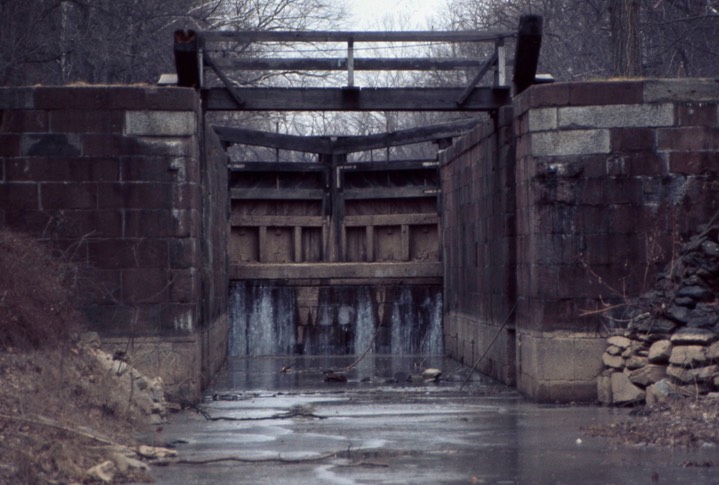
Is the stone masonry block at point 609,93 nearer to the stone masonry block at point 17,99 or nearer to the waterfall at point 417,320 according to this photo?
the stone masonry block at point 17,99

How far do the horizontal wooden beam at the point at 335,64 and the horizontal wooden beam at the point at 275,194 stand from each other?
8431mm

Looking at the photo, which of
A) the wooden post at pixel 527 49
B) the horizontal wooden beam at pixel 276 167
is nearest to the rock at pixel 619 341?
the wooden post at pixel 527 49

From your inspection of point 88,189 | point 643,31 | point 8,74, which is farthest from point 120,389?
point 643,31

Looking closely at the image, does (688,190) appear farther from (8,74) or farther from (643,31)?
(643,31)

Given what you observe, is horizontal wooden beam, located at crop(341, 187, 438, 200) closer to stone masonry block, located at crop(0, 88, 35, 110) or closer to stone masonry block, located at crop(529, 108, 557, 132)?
stone masonry block, located at crop(529, 108, 557, 132)

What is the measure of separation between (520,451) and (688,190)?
5336mm

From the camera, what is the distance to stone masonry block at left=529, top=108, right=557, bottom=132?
15.3 metres

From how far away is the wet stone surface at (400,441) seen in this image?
972 cm

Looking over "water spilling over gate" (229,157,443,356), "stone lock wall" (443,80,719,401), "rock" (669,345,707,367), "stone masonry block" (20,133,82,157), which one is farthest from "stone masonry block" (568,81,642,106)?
"water spilling over gate" (229,157,443,356)

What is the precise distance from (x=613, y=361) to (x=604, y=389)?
0.35 meters

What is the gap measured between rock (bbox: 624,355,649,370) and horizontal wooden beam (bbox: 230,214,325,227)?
13.1 metres

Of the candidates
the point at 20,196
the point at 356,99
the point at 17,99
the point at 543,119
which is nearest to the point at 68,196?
the point at 20,196

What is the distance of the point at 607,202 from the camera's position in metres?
15.2

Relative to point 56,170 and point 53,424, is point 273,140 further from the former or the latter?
point 53,424
